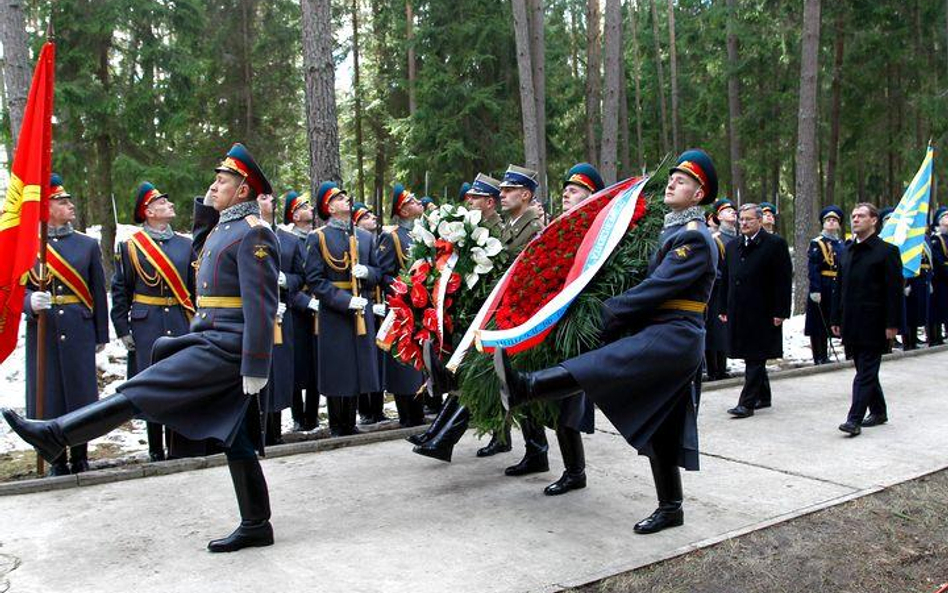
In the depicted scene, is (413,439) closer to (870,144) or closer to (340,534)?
(340,534)

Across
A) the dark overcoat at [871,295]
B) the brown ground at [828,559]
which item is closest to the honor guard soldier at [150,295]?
the brown ground at [828,559]

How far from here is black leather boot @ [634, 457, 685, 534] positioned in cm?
499

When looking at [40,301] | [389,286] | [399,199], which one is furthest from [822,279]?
[40,301]

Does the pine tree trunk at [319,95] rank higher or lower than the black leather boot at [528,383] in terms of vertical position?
higher

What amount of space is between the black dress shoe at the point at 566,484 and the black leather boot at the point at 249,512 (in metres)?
1.94

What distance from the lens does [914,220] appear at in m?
12.5

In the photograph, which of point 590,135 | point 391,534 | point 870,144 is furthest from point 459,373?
point 870,144

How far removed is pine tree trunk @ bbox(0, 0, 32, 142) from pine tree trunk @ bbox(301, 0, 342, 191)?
2919 millimetres

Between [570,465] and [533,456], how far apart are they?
529 mm

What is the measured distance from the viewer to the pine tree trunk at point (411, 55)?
2352 centimetres

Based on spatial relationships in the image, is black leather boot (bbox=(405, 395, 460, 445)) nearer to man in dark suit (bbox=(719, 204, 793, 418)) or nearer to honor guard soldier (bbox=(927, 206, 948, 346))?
man in dark suit (bbox=(719, 204, 793, 418))

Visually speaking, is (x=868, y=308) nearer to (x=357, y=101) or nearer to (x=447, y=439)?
(x=447, y=439)

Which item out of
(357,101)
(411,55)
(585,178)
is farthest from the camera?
(357,101)

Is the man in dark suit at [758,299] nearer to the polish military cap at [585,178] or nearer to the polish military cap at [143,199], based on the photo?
the polish military cap at [585,178]
